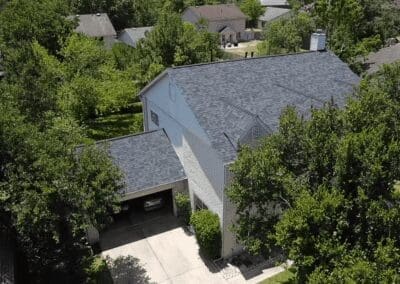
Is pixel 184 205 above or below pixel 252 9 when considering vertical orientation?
below

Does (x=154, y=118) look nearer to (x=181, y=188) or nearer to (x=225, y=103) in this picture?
(x=181, y=188)

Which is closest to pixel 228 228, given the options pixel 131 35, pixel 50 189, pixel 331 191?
pixel 331 191

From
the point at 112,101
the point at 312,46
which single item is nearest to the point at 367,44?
the point at 312,46

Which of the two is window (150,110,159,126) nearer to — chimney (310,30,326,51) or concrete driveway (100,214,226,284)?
concrete driveway (100,214,226,284)

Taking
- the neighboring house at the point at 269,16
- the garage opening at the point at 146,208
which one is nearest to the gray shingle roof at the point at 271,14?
the neighboring house at the point at 269,16

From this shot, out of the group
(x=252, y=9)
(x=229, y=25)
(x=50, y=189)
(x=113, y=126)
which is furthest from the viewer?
(x=252, y=9)

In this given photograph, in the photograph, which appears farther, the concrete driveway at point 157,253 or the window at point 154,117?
the window at point 154,117

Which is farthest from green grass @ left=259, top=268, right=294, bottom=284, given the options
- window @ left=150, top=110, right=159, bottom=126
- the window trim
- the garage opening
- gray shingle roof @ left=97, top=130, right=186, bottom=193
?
window @ left=150, top=110, right=159, bottom=126

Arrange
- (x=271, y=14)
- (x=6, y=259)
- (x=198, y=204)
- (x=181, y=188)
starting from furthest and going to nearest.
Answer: (x=271, y=14)
(x=181, y=188)
(x=198, y=204)
(x=6, y=259)

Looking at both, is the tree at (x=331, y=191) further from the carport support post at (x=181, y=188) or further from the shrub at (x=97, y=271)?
the shrub at (x=97, y=271)
